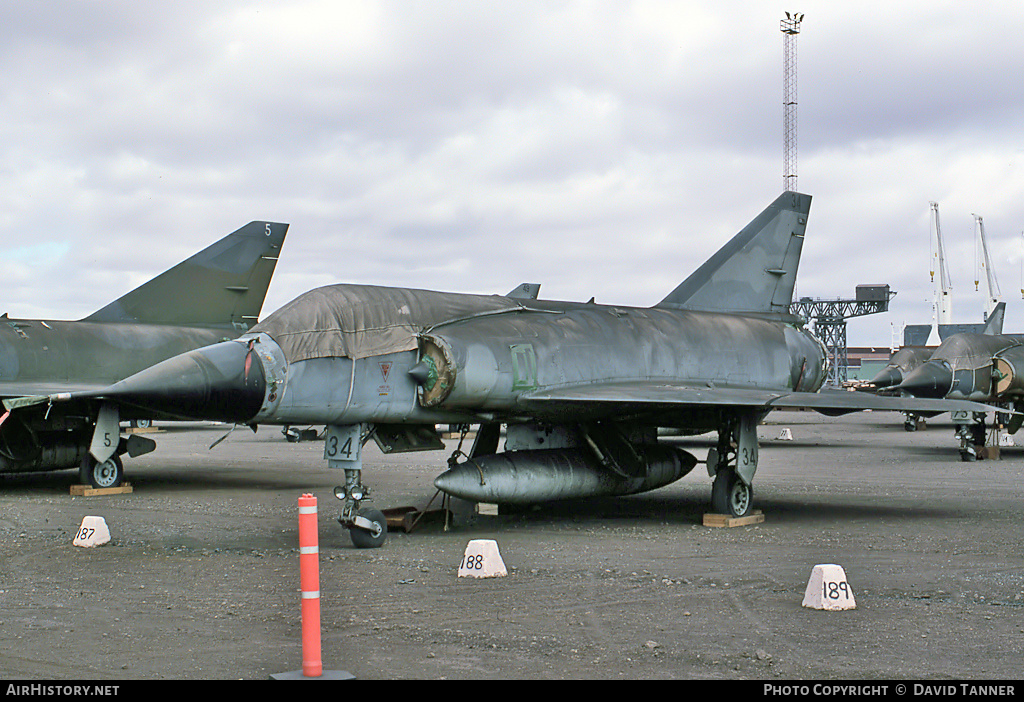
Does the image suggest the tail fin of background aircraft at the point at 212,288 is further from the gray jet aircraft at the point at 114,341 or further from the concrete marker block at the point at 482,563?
the concrete marker block at the point at 482,563

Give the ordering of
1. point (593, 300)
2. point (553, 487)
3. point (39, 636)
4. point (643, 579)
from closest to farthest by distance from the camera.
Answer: point (39, 636)
point (643, 579)
point (553, 487)
point (593, 300)

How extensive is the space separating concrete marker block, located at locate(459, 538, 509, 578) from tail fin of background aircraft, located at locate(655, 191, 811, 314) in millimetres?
7145

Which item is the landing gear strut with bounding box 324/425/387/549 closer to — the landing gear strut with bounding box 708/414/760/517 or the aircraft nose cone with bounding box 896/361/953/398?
the landing gear strut with bounding box 708/414/760/517

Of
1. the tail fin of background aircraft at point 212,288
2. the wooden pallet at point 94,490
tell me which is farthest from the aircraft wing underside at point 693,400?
the tail fin of background aircraft at point 212,288

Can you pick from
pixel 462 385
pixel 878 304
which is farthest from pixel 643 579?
pixel 878 304

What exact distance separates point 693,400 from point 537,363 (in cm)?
187

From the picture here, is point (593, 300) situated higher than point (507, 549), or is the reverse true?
point (593, 300)

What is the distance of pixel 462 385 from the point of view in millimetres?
10820

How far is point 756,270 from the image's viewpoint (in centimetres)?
1546

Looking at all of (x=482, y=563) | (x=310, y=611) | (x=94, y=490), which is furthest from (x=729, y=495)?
(x=94, y=490)

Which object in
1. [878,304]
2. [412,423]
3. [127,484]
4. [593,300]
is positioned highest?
[878,304]

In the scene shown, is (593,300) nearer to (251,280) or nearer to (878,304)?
(251,280)
